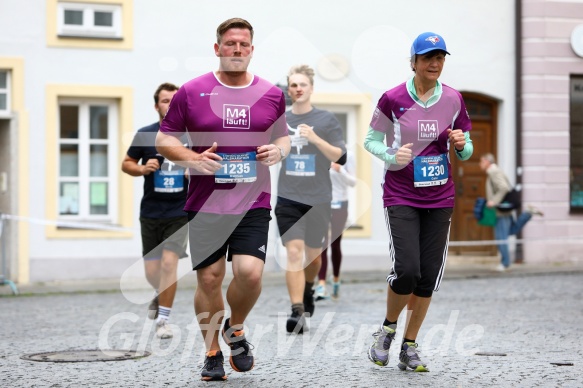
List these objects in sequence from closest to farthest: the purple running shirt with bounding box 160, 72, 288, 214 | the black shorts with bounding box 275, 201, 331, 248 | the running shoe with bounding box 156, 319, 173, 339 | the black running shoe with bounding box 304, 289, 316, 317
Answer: the purple running shirt with bounding box 160, 72, 288, 214 → the running shoe with bounding box 156, 319, 173, 339 → the black shorts with bounding box 275, 201, 331, 248 → the black running shoe with bounding box 304, 289, 316, 317

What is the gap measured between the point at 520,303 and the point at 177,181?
4.42 m

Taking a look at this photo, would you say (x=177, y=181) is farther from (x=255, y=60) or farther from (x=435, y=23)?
(x=435, y=23)

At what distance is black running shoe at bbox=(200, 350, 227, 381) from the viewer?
677cm

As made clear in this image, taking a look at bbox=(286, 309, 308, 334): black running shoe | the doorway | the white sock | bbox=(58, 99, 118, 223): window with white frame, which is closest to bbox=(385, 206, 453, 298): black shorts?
bbox=(286, 309, 308, 334): black running shoe

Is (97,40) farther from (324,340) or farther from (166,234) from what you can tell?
(324,340)

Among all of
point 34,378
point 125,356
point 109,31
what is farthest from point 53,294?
point 34,378

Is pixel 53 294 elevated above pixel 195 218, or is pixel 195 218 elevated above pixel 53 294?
pixel 195 218

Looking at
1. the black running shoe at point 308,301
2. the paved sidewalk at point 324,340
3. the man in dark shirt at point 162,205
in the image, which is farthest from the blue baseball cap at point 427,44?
Result: the black running shoe at point 308,301

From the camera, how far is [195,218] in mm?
6801

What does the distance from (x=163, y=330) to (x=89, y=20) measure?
333 inches

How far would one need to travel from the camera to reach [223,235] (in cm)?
680

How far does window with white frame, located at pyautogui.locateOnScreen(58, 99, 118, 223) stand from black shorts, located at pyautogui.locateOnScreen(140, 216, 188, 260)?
7587 mm

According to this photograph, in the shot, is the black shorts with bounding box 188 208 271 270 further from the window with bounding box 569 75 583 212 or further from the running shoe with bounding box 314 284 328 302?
the window with bounding box 569 75 583 212

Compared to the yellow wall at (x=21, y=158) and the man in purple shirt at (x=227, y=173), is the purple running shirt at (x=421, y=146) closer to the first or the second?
the man in purple shirt at (x=227, y=173)
